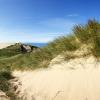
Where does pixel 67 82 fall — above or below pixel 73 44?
below

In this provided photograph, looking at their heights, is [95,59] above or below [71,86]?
above

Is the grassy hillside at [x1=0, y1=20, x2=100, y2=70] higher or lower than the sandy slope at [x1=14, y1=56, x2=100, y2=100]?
higher

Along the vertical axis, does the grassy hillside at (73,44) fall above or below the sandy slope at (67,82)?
above

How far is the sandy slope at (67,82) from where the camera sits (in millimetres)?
5898

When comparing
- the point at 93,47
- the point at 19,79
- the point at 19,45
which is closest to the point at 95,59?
the point at 93,47

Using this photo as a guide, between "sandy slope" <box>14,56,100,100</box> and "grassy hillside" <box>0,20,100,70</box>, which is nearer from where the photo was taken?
"sandy slope" <box>14,56,100,100</box>

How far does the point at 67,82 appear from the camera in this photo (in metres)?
6.44

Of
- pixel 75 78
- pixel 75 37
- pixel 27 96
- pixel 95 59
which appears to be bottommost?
pixel 27 96

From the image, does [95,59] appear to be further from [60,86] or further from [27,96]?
[27,96]

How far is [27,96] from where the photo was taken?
21.4 ft

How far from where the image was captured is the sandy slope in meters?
5.90

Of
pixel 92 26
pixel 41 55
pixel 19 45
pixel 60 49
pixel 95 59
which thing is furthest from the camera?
pixel 19 45

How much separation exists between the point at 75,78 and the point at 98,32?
1915 mm

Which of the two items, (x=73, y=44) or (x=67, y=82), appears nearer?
(x=67, y=82)
